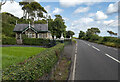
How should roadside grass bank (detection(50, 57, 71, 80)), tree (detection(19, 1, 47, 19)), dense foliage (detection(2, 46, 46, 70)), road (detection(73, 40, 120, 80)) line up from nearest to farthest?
roadside grass bank (detection(50, 57, 71, 80)) → road (detection(73, 40, 120, 80)) → dense foliage (detection(2, 46, 46, 70)) → tree (detection(19, 1, 47, 19))

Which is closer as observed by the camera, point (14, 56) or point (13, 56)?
point (13, 56)

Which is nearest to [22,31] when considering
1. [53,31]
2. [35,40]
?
[35,40]

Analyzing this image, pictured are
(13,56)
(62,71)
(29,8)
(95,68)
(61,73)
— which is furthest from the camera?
(29,8)

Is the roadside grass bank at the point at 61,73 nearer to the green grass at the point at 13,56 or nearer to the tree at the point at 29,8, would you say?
the green grass at the point at 13,56

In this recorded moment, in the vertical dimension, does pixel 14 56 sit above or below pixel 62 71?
above

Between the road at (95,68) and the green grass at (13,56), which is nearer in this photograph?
the road at (95,68)

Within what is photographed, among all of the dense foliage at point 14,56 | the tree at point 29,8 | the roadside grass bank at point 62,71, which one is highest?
the tree at point 29,8

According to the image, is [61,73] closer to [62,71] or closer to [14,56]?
[62,71]

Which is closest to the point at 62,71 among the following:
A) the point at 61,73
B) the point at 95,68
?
the point at 61,73

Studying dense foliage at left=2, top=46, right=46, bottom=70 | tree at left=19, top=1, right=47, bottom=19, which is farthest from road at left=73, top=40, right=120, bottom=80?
tree at left=19, top=1, right=47, bottom=19

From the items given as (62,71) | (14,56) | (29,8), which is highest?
(29,8)

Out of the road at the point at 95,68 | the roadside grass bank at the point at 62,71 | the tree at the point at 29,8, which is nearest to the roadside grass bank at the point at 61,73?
the roadside grass bank at the point at 62,71

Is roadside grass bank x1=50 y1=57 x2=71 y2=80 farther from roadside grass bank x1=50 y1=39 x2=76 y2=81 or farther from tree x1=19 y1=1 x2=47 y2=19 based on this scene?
tree x1=19 y1=1 x2=47 y2=19

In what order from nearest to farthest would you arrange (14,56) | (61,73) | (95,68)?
1. (61,73)
2. (95,68)
3. (14,56)
